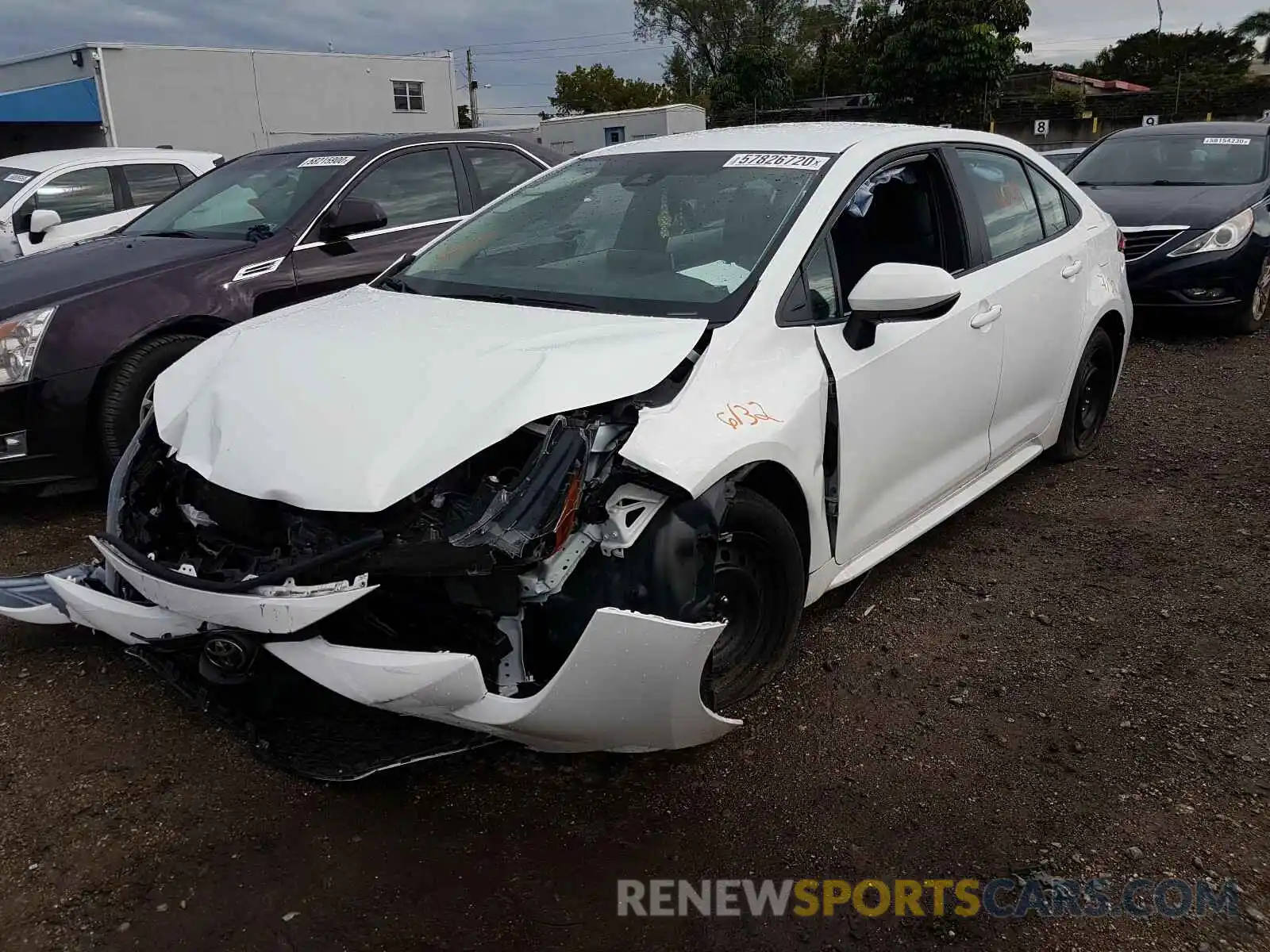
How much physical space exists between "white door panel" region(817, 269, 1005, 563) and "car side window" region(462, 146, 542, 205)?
328 cm

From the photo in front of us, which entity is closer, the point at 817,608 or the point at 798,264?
the point at 798,264

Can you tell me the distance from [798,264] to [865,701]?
1.34 metres

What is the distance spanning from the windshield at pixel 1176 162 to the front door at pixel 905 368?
230 inches

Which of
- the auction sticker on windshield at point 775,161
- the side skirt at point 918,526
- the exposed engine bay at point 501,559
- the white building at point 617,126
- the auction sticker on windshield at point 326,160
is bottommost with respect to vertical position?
the side skirt at point 918,526

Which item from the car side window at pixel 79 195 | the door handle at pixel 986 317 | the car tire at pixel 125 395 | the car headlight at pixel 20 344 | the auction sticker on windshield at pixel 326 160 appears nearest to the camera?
the door handle at pixel 986 317

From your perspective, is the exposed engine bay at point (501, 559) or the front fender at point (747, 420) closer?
the exposed engine bay at point (501, 559)

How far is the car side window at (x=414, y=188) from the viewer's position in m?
5.34

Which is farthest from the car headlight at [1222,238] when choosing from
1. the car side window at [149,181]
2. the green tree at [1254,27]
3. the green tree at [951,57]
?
the green tree at [1254,27]

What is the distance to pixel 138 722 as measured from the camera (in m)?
2.84

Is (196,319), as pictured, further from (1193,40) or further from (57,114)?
(1193,40)

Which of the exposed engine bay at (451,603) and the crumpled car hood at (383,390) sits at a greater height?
the crumpled car hood at (383,390)

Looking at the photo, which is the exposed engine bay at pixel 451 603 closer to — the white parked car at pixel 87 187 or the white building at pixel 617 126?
the white parked car at pixel 87 187

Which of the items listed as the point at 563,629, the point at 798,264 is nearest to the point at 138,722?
the point at 563,629

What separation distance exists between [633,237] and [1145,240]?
5.77 m
